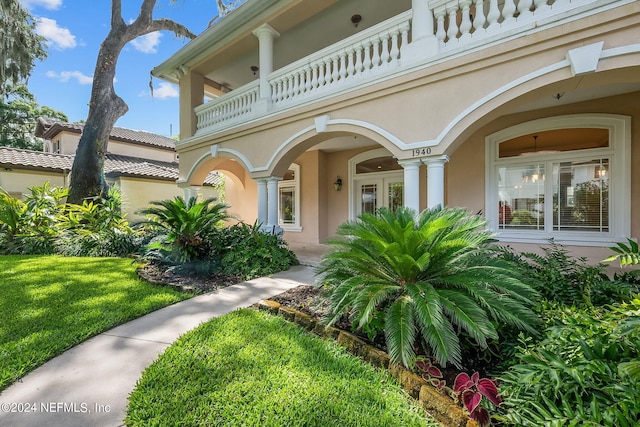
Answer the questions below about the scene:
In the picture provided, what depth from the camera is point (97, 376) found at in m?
2.23

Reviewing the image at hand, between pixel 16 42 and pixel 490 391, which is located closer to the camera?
pixel 490 391

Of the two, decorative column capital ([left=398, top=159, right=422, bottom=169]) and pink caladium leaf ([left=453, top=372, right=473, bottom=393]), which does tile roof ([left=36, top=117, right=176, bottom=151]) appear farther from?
pink caladium leaf ([left=453, top=372, right=473, bottom=393])

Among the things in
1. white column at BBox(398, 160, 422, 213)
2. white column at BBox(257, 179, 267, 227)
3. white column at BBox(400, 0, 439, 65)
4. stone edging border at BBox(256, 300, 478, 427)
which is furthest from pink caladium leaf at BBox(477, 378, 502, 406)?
white column at BBox(257, 179, 267, 227)

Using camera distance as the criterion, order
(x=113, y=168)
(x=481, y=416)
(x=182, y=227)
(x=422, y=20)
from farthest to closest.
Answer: (x=113, y=168), (x=182, y=227), (x=422, y=20), (x=481, y=416)

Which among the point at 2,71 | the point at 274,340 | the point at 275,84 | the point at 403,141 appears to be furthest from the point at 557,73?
the point at 2,71

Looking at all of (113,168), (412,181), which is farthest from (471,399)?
(113,168)

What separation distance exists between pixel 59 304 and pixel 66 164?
13.2m

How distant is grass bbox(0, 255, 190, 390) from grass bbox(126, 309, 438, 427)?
109cm

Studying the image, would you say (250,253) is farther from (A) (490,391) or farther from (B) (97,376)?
(A) (490,391)

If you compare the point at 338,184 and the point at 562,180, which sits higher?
the point at 338,184

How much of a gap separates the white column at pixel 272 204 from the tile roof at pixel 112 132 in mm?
10220

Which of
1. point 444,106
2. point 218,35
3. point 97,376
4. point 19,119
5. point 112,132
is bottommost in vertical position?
point 97,376

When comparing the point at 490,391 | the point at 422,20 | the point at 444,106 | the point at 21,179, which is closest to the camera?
the point at 490,391

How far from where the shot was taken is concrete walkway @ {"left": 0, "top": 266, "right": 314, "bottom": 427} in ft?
6.01
